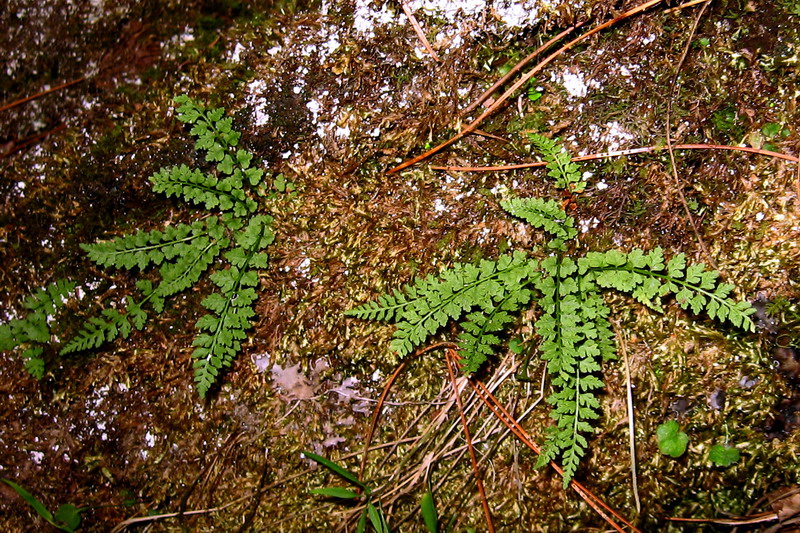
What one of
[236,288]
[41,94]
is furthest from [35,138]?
[236,288]

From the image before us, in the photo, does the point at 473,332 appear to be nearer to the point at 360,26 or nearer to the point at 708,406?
the point at 708,406

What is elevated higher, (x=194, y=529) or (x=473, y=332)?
(x=473, y=332)

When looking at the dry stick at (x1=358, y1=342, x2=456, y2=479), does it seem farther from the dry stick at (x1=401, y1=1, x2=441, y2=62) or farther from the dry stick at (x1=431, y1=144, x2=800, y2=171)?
the dry stick at (x1=401, y1=1, x2=441, y2=62)

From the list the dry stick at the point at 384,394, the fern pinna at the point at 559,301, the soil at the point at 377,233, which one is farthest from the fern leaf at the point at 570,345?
the dry stick at the point at 384,394

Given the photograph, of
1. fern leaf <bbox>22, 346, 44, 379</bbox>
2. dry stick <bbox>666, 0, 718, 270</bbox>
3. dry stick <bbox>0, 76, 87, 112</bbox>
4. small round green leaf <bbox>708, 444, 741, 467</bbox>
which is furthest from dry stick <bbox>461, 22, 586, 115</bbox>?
fern leaf <bbox>22, 346, 44, 379</bbox>

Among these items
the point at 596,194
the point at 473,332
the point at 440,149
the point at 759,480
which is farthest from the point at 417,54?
the point at 759,480

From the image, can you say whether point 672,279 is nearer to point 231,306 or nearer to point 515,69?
point 515,69
